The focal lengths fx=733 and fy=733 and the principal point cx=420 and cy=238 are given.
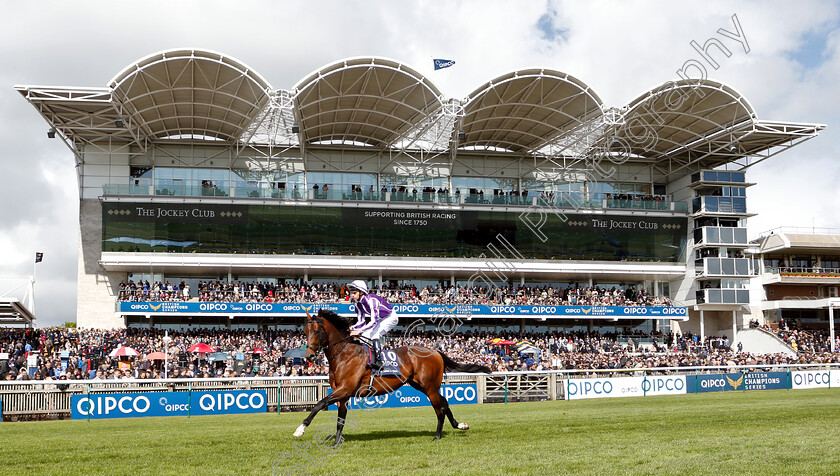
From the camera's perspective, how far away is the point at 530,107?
42.0 metres

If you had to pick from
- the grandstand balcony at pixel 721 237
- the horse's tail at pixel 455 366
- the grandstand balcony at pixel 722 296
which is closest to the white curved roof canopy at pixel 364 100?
the grandstand balcony at pixel 721 237

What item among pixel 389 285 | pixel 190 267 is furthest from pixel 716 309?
pixel 190 267

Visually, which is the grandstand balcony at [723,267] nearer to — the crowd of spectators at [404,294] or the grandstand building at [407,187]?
the grandstand building at [407,187]

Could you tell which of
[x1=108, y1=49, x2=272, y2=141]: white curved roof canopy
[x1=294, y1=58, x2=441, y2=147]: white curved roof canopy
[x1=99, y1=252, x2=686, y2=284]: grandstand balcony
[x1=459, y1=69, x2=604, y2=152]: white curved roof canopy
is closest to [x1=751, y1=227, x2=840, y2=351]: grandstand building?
[x1=99, y1=252, x2=686, y2=284]: grandstand balcony

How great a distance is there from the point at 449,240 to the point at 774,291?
24.8 m

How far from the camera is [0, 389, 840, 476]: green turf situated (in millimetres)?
8664

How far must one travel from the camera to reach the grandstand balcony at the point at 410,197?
137ft

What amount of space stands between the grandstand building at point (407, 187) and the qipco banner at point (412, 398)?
18.2m

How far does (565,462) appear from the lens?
29.2 ft

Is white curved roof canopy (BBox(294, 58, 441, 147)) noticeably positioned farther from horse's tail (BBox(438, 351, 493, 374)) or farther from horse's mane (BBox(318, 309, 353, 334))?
horse's mane (BBox(318, 309, 353, 334))

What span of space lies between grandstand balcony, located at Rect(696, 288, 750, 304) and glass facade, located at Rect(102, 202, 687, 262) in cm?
302

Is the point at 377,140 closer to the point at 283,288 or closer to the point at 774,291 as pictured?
the point at 283,288

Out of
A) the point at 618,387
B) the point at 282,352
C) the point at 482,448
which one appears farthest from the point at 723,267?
the point at 482,448

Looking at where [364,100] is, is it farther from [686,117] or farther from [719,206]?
[719,206]
